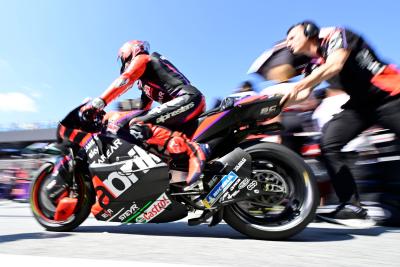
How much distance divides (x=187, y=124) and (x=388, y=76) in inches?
66.3

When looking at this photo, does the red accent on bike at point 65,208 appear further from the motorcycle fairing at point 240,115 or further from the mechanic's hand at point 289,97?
the mechanic's hand at point 289,97

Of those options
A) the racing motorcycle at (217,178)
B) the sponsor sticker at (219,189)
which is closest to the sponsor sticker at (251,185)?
the racing motorcycle at (217,178)

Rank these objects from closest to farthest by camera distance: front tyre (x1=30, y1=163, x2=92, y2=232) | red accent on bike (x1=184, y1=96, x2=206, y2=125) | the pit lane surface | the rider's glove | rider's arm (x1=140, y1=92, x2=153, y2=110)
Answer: the pit lane surface, the rider's glove, red accent on bike (x1=184, y1=96, x2=206, y2=125), front tyre (x1=30, y1=163, x2=92, y2=232), rider's arm (x1=140, y1=92, x2=153, y2=110)

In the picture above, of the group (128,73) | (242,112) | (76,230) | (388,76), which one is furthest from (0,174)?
(388,76)

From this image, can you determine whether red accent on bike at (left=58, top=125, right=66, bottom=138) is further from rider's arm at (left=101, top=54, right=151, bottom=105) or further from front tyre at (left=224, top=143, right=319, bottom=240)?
front tyre at (left=224, top=143, right=319, bottom=240)

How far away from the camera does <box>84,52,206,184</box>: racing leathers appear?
2.64m

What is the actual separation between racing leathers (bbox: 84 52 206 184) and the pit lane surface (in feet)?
1.73

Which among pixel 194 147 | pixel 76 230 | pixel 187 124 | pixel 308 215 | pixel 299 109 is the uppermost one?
pixel 299 109

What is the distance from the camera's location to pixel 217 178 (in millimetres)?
2545

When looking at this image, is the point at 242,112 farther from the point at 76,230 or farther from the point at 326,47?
the point at 76,230

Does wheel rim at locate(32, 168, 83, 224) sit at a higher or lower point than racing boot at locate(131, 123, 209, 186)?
lower

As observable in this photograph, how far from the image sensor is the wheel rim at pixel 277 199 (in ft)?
8.15

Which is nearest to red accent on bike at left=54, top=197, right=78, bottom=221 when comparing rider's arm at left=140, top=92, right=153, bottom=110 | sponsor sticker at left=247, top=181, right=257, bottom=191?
rider's arm at left=140, top=92, right=153, bottom=110

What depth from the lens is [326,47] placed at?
2.78 m
